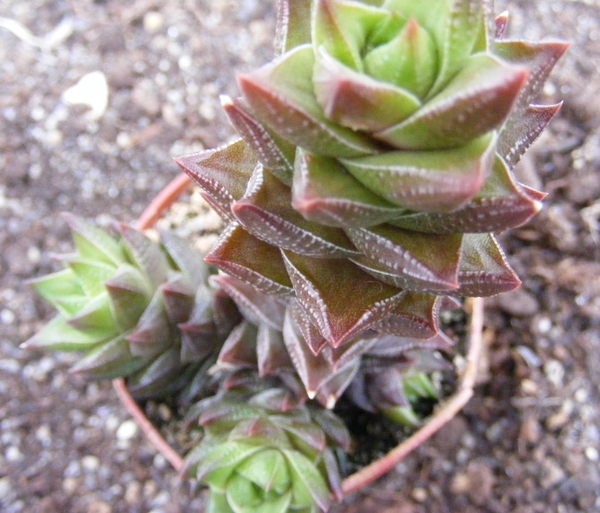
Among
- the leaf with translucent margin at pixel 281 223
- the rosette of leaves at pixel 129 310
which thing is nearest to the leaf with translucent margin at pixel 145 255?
the rosette of leaves at pixel 129 310

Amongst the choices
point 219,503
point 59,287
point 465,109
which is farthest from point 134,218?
point 465,109

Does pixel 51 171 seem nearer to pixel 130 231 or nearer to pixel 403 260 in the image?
pixel 130 231

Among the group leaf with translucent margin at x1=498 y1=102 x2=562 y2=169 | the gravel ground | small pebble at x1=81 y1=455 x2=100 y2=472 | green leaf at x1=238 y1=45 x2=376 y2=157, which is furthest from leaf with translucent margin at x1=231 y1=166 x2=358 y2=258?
small pebble at x1=81 y1=455 x2=100 y2=472

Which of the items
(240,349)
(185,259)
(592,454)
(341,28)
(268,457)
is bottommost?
(592,454)

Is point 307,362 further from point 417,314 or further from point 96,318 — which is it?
point 96,318

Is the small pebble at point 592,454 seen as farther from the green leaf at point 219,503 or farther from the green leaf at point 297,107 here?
the green leaf at point 297,107

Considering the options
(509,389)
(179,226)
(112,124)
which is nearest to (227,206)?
(179,226)

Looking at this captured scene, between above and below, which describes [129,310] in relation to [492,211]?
below

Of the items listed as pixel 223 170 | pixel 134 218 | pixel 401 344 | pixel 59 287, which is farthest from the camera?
pixel 134 218
